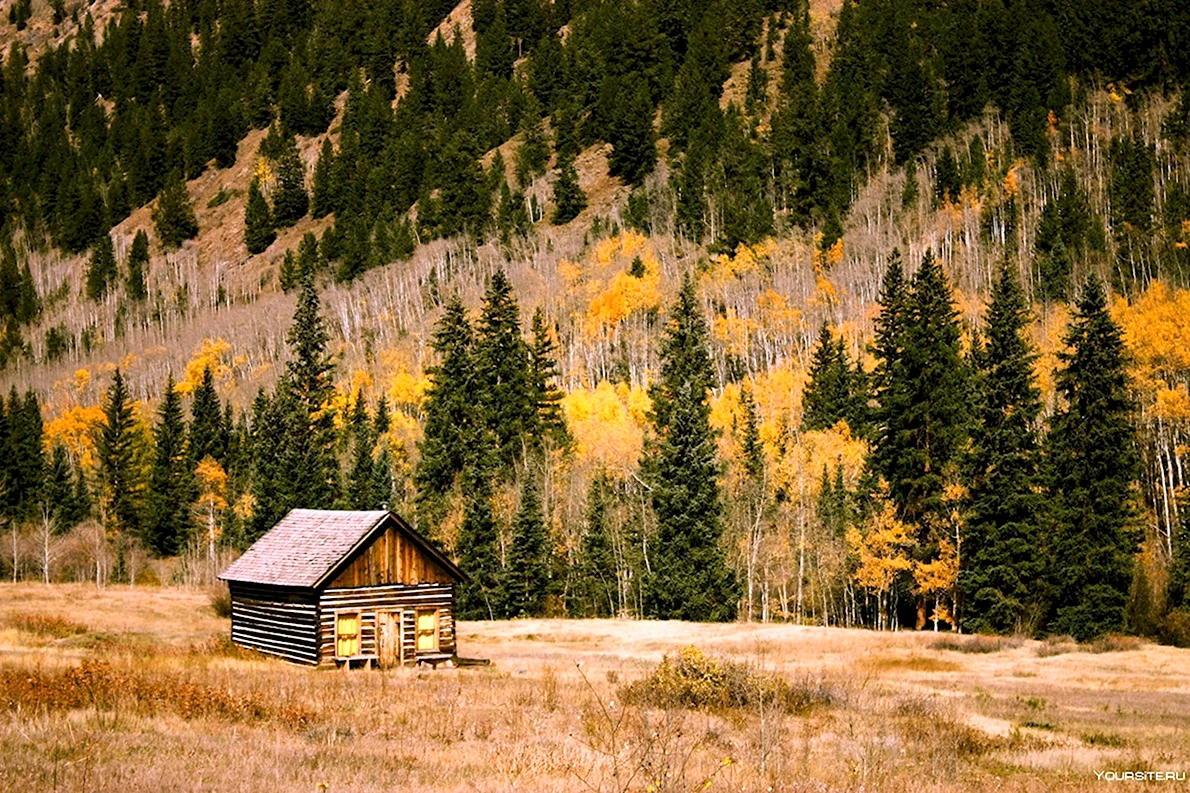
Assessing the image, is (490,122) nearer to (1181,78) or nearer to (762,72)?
(762,72)

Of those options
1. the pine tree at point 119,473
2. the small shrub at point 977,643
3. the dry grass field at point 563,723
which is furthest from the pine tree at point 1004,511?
the pine tree at point 119,473

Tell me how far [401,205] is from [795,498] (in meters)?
121

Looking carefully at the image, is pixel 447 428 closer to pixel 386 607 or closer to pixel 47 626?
pixel 386 607

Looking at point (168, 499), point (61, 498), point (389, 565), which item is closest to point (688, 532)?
point (389, 565)

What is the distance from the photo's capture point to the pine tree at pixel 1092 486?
157 feet

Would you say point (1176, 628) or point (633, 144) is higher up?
point (633, 144)

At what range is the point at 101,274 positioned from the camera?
195m

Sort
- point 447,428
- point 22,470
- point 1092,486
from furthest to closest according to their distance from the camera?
1. point 22,470
2. point 447,428
3. point 1092,486

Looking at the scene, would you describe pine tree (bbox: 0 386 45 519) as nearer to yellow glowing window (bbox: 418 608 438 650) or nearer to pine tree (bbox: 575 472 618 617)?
pine tree (bbox: 575 472 618 617)

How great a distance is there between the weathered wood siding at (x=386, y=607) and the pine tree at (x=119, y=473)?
6435 cm

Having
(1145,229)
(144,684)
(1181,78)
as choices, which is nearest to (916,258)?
(1145,229)

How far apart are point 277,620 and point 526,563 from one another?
81.4 ft

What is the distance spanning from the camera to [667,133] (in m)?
157

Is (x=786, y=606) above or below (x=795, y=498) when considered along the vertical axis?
below
